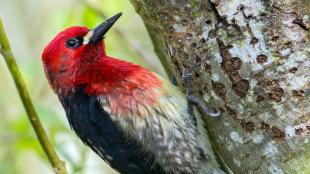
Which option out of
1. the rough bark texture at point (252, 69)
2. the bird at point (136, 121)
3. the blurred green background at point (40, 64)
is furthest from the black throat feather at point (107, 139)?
the rough bark texture at point (252, 69)

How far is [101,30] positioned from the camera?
12.1 ft

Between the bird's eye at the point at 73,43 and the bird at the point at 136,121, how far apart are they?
0.25 m

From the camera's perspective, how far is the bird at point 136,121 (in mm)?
3410

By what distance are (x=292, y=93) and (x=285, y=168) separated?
0.33 metres

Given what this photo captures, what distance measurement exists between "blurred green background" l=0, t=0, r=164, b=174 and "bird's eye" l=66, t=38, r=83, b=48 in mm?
437

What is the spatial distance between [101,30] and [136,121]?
25.8 inches

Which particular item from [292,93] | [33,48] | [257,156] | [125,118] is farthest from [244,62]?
[33,48]

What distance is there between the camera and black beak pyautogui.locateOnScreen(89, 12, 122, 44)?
362 centimetres

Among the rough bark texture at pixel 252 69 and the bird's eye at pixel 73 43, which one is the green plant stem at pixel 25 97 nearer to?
the bird's eye at pixel 73 43

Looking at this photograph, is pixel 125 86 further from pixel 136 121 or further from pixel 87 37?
pixel 87 37

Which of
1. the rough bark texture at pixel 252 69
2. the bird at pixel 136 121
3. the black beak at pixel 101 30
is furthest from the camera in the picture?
the black beak at pixel 101 30

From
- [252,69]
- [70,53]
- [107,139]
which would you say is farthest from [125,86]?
[252,69]

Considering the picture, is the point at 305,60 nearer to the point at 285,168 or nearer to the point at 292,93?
the point at 292,93

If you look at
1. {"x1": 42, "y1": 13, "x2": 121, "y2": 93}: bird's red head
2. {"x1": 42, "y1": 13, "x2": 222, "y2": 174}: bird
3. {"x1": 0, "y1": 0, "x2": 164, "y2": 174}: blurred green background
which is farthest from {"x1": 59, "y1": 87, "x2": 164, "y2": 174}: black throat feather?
{"x1": 0, "y1": 0, "x2": 164, "y2": 174}: blurred green background
